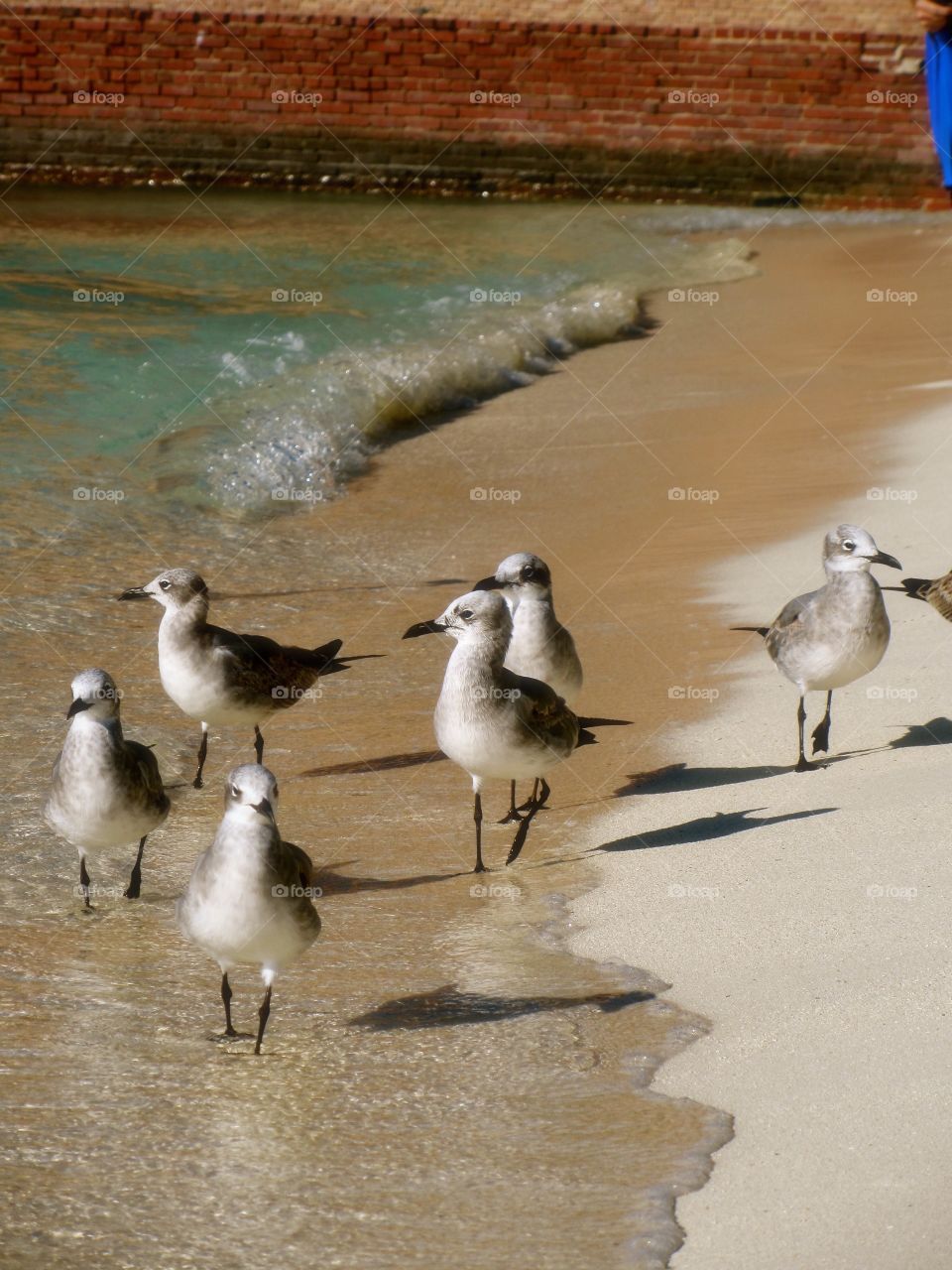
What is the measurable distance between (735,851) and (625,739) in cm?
142

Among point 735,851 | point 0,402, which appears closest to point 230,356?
point 0,402

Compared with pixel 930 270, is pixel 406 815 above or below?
below

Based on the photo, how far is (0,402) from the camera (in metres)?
13.2

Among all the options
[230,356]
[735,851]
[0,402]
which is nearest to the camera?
[735,851]

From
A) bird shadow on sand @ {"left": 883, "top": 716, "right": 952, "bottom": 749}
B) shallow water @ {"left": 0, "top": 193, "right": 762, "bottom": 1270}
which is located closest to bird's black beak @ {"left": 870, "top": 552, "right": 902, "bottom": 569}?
bird shadow on sand @ {"left": 883, "top": 716, "right": 952, "bottom": 749}

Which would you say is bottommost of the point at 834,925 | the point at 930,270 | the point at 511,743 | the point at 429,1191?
the point at 429,1191

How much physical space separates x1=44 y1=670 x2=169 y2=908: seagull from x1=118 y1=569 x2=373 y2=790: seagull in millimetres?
1174

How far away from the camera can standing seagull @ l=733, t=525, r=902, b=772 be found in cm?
697

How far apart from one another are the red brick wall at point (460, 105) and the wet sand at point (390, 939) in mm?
14195

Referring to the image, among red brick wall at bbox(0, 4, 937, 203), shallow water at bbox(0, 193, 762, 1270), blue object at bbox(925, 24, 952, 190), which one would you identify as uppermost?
red brick wall at bbox(0, 4, 937, 203)

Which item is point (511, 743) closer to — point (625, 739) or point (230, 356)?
point (625, 739)

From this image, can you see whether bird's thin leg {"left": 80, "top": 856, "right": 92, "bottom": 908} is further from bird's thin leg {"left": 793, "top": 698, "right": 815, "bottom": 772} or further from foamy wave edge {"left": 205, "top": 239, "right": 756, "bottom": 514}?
foamy wave edge {"left": 205, "top": 239, "right": 756, "bottom": 514}

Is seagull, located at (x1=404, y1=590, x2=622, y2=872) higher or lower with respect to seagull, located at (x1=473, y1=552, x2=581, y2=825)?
lower

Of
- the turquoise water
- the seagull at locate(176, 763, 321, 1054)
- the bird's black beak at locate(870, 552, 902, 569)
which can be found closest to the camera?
the seagull at locate(176, 763, 321, 1054)
